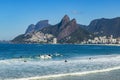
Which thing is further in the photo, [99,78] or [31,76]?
[31,76]

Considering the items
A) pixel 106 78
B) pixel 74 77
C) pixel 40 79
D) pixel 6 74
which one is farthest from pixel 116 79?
pixel 6 74

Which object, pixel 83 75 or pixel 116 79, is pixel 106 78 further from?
pixel 83 75

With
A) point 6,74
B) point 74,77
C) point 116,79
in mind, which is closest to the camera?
point 116,79

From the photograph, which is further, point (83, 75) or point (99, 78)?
point (83, 75)

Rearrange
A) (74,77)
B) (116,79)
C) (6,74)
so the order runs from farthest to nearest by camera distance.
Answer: (6,74), (74,77), (116,79)

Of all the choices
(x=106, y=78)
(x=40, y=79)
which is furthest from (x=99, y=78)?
(x=40, y=79)

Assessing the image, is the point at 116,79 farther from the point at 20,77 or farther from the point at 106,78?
the point at 20,77

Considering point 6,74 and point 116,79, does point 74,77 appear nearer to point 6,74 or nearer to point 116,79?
point 116,79

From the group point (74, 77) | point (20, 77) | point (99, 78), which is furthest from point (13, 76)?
point (99, 78)
